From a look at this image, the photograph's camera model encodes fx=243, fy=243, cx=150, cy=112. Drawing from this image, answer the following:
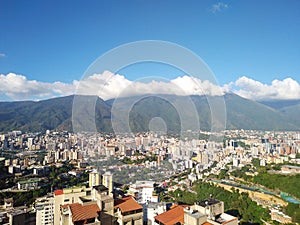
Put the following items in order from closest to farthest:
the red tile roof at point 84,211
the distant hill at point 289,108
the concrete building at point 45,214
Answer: the red tile roof at point 84,211 < the concrete building at point 45,214 < the distant hill at point 289,108

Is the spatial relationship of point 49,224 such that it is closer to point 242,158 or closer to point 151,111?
point 151,111

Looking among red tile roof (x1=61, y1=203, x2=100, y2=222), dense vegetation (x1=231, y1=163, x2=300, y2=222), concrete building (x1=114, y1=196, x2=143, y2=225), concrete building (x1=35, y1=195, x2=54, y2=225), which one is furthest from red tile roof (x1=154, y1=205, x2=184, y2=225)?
dense vegetation (x1=231, y1=163, x2=300, y2=222)

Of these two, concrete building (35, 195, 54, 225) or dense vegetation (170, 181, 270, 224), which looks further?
dense vegetation (170, 181, 270, 224)

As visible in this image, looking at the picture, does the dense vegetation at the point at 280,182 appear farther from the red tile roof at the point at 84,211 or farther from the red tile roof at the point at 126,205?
the red tile roof at the point at 84,211

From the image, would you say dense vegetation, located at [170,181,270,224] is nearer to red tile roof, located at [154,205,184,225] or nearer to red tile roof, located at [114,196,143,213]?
red tile roof, located at [154,205,184,225]

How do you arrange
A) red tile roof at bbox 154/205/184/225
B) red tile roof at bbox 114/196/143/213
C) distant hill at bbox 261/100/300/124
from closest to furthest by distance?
red tile roof at bbox 154/205/184/225 < red tile roof at bbox 114/196/143/213 < distant hill at bbox 261/100/300/124

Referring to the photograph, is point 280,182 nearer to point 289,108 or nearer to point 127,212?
point 127,212

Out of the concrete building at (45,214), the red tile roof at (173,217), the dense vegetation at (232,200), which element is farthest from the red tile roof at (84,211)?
the dense vegetation at (232,200)
